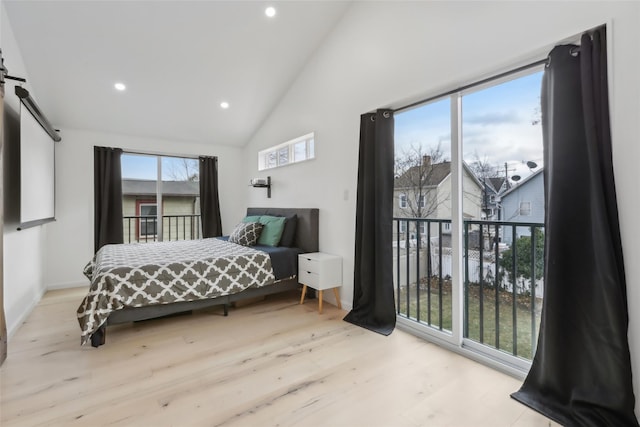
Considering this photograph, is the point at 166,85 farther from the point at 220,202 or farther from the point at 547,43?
the point at 547,43

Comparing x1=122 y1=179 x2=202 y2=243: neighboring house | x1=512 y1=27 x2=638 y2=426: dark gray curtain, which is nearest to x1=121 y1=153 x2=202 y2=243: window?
x1=122 y1=179 x2=202 y2=243: neighboring house

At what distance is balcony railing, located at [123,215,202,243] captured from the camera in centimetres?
509

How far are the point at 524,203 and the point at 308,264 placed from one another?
80.5 inches

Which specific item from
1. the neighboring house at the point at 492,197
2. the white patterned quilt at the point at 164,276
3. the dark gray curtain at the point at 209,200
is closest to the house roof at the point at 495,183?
the neighboring house at the point at 492,197

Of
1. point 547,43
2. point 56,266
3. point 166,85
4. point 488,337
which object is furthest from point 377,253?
point 56,266

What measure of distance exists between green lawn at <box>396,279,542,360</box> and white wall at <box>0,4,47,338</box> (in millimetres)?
3570

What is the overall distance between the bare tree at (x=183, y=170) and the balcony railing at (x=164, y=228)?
677 millimetres

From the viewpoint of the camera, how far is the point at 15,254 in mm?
2807

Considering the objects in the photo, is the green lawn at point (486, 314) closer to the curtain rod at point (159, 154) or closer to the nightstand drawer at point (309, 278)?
the nightstand drawer at point (309, 278)

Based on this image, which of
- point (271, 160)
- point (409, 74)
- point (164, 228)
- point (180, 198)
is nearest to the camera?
point (409, 74)

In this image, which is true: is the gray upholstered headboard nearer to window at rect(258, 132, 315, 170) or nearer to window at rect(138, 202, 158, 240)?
window at rect(258, 132, 315, 170)

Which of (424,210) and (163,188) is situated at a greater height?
(163,188)

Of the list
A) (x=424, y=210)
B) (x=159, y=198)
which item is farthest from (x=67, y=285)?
(x=424, y=210)

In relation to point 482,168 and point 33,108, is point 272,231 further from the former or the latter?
point 33,108
